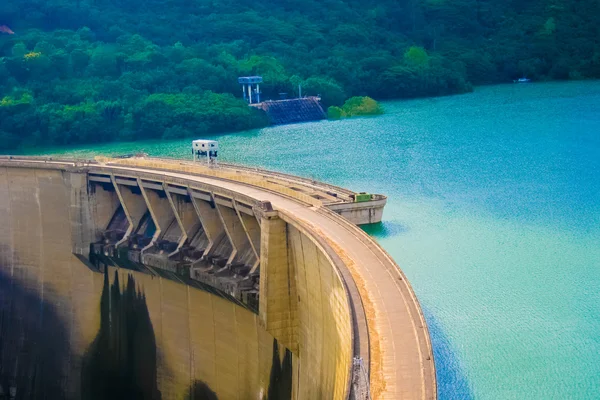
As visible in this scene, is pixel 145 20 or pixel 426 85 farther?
pixel 145 20

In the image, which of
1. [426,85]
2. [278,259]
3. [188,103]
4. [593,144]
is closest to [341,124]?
[188,103]

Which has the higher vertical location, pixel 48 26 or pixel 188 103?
pixel 48 26

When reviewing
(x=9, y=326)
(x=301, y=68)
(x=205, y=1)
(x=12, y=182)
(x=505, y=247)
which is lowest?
(x=9, y=326)

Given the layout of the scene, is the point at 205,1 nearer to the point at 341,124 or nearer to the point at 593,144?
the point at 341,124

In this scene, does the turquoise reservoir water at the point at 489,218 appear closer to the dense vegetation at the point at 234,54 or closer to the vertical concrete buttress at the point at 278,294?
the vertical concrete buttress at the point at 278,294

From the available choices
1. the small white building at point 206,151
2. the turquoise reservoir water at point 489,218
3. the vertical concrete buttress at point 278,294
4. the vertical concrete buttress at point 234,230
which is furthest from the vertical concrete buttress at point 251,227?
the small white building at point 206,151

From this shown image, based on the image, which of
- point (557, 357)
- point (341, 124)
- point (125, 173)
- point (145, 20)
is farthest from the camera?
point (145, 20)

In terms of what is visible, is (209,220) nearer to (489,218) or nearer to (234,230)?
(234,230)

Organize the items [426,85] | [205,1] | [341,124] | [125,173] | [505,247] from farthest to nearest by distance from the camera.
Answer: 1. [205,1]
2. [426,85]
3. [341,124]
4. [125,173]
5. [505,247]
